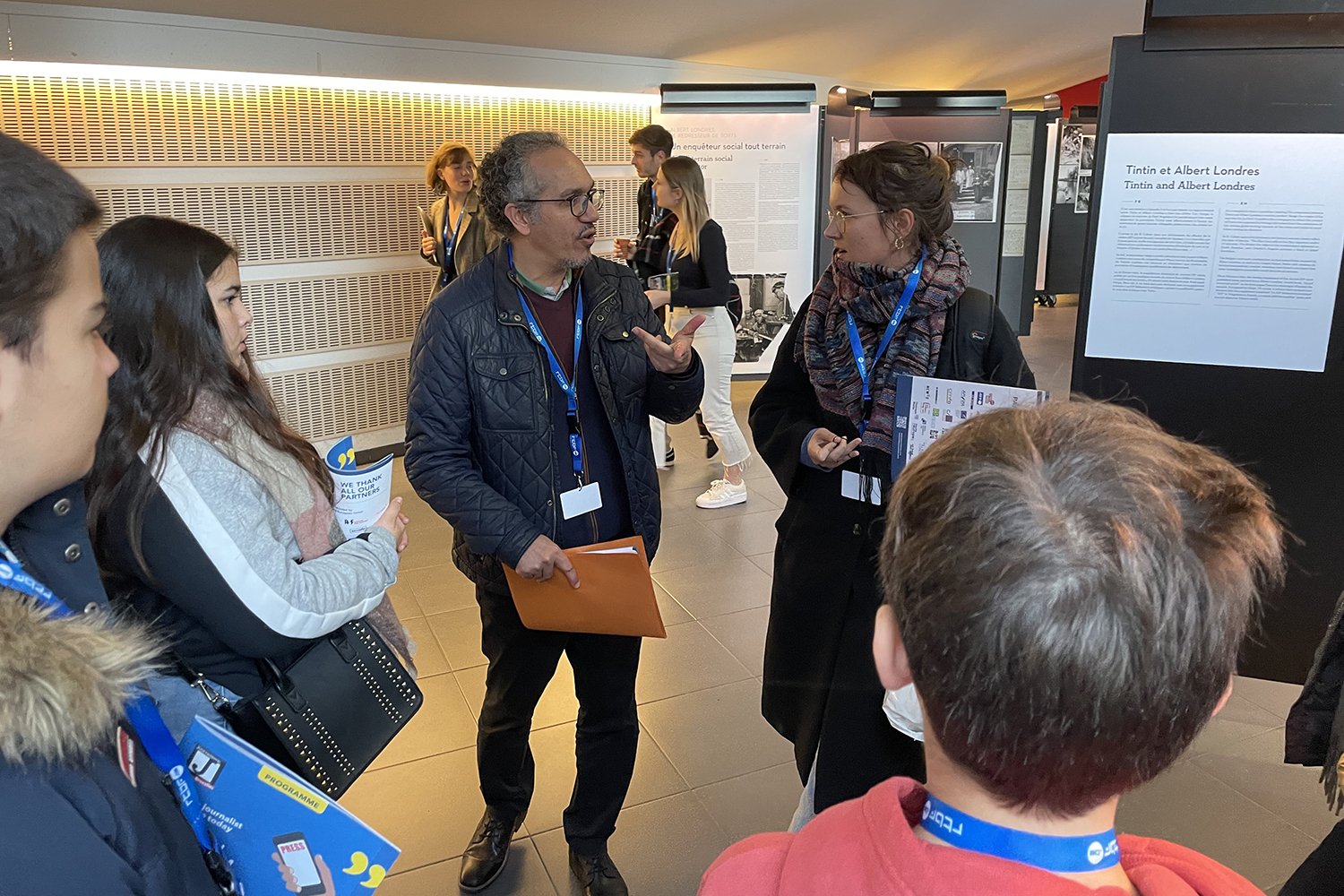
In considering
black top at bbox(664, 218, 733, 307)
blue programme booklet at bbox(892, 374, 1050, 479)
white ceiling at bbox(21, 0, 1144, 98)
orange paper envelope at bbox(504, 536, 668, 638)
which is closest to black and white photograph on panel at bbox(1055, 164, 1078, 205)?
white ceiling at bbox(21, 0, 1144, 98)

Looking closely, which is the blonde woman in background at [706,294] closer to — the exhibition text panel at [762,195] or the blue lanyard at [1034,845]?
the exhibition text panel at [762,195]

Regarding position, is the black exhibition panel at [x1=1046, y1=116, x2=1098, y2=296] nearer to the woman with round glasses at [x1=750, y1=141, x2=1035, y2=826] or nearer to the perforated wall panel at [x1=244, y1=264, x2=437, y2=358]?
the perforated wall panel at [x1=244, y1=264, x2=437, y2=358]

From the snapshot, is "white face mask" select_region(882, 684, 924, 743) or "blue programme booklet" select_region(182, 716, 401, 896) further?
"white face mask" select_region(882, 684, 924, 743)

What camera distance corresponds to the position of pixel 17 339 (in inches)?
30.2

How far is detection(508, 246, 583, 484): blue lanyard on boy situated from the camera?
6.96 ft

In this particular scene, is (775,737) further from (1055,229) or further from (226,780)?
(1055,229)

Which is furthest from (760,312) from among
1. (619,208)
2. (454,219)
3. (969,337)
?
(969,337)

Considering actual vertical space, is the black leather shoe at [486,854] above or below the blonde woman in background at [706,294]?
below

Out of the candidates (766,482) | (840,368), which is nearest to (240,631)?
(840,368)

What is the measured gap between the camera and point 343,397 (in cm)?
595

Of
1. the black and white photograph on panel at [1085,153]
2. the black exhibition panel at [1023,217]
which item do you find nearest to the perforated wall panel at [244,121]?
the black exhibition panel at [1023,217]

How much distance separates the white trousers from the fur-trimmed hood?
4392 mm

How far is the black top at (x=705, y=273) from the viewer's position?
16.3ft

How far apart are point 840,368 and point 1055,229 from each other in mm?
11728
